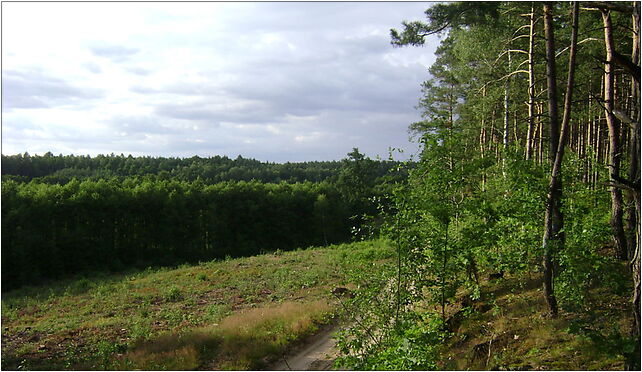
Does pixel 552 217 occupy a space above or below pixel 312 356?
above

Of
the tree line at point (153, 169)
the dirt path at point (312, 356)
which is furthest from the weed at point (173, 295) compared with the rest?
the tree line at point (153, 169)

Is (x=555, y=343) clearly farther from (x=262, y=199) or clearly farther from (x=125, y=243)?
(x=262, y=199)

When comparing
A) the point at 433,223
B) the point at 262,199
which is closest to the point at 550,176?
the point at 433,223

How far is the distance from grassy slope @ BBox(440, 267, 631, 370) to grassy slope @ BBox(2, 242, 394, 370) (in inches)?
99.5

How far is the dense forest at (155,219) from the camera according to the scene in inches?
1544

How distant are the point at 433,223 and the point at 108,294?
2242 cm

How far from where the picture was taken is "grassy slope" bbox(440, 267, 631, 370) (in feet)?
26.5

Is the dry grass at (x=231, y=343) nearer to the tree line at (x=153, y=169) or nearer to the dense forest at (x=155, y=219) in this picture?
the dense forest at (x=155, y=219)

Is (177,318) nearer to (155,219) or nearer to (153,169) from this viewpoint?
(155,219)

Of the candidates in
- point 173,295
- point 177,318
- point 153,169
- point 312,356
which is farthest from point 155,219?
point 153,169

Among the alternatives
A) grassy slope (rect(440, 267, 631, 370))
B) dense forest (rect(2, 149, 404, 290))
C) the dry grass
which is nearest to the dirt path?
the dry grass

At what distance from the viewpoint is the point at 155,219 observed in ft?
161

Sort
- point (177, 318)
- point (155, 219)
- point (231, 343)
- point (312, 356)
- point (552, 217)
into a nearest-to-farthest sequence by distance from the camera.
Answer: point (552, 217)
point (312, 356)
point (231, 343)
point (177, 318)
point (155, 219)

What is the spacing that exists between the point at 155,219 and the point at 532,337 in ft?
147
